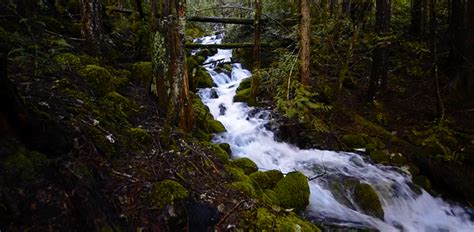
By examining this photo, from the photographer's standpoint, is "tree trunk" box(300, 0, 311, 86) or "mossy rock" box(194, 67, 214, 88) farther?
"mossy rock" box(194, 67, 214, 88)

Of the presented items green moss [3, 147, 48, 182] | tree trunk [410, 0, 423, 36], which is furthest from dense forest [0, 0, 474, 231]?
tree trunk [410, 0, 423, 36]

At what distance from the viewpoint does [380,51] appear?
10.2 metres

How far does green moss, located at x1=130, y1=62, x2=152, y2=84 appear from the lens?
7.93 meters

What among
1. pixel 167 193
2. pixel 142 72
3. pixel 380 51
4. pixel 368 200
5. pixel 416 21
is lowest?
pixel 368 200

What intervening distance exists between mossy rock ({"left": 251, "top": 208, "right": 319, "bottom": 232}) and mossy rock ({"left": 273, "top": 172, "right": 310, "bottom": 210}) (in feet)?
4.28

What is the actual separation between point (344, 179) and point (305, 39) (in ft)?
10.1

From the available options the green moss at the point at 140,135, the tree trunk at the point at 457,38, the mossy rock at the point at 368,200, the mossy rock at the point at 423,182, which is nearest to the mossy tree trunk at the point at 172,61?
the green moss at the point at 140,135

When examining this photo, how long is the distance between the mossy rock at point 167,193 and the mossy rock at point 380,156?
5956 millimetres

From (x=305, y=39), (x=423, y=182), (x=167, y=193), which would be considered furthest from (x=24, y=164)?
(x=423, y=182)

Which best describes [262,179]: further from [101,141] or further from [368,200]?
[101,141]

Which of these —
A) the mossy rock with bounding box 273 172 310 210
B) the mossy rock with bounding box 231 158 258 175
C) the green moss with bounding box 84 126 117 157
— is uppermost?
the green moss with bounding box 84 126 117 157

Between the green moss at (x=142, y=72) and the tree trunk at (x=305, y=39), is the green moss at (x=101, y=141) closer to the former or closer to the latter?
the green moss at (x=142, y=72)

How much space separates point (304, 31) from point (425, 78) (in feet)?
22.6

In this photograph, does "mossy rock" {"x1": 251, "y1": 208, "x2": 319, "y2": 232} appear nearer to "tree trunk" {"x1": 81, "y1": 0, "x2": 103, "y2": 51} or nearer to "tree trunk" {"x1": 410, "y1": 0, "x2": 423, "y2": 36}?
"tree trunk" {"x1": 81, "y1": 0, "x2": 103, "y2": 51}
